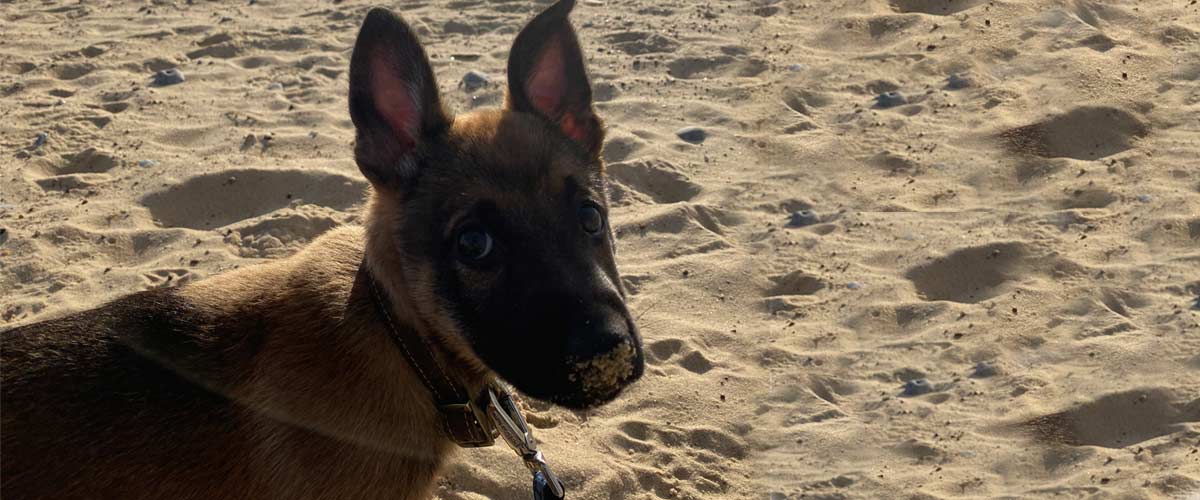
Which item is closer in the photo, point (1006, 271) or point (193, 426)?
point (193, 426)

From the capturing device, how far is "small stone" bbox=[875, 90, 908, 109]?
27.6 feet

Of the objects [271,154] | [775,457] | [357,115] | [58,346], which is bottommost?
[775,457]

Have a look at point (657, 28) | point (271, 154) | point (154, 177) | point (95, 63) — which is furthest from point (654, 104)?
point (95, 63)

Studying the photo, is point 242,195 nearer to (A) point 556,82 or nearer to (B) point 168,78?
(B) point 168,78

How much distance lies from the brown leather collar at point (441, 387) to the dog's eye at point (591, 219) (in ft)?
2.15

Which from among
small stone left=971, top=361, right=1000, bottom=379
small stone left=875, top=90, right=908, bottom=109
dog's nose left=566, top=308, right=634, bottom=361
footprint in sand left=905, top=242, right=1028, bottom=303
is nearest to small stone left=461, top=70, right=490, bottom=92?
small stone left=875, top=90, right=908, bottom=109

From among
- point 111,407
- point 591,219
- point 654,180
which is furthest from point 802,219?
point 111,407

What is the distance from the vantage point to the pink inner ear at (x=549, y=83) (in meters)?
4.79

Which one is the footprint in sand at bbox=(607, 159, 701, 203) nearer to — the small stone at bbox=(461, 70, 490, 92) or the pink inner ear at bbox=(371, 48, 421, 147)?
the small stone at bbox=(461, 70, 490, 92)

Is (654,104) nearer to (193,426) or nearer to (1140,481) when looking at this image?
(1140,481)

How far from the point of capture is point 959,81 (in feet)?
28.1

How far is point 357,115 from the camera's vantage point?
14.6ft

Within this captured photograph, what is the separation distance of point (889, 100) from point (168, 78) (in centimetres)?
490

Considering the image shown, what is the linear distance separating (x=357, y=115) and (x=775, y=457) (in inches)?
95.0
